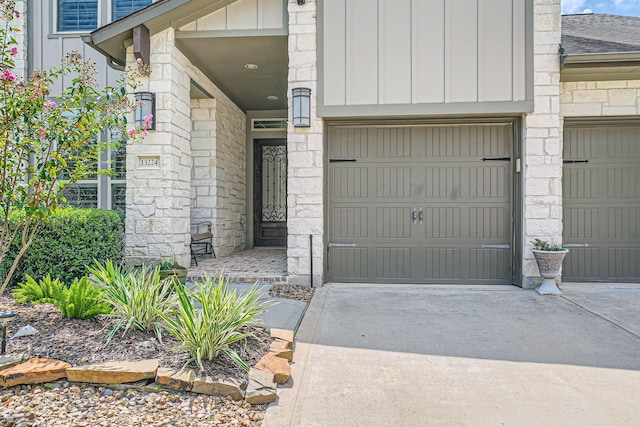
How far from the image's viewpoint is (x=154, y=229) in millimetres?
5012

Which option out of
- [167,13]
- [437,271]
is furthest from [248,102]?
[437,271]

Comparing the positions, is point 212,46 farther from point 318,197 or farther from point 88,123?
point 88,123

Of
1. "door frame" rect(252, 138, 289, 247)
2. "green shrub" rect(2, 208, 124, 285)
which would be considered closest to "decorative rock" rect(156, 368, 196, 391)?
"green shrub" rect(2, 208, 124, 285)

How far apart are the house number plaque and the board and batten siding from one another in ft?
6.98

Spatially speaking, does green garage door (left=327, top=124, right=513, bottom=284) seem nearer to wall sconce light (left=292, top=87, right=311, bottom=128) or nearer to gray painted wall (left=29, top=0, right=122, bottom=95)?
wall sconce light (left=292, top=87, right=311, bottom=128)

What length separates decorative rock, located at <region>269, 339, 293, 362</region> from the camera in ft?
8.62

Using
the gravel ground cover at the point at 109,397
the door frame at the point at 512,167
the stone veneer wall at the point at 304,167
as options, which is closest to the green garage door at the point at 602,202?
the door frame at the point at 512,167

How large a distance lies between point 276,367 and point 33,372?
1.27 metres

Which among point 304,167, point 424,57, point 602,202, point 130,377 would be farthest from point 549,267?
point 130,377

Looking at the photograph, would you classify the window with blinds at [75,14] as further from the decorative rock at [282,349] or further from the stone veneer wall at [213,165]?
the decorative rock at [282,349]

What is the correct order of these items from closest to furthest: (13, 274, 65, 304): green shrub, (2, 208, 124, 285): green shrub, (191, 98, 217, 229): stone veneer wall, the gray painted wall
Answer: (13, 274, 65, 304): green shrub < (2, 208, 124, 285): green shrub < the gray painted wall < (191, 98, 217, 229): stone veneer wall

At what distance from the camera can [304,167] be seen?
Result: 505cm

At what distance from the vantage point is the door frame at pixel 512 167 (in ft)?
16.4

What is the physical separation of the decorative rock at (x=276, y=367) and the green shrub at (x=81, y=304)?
3.99ft
